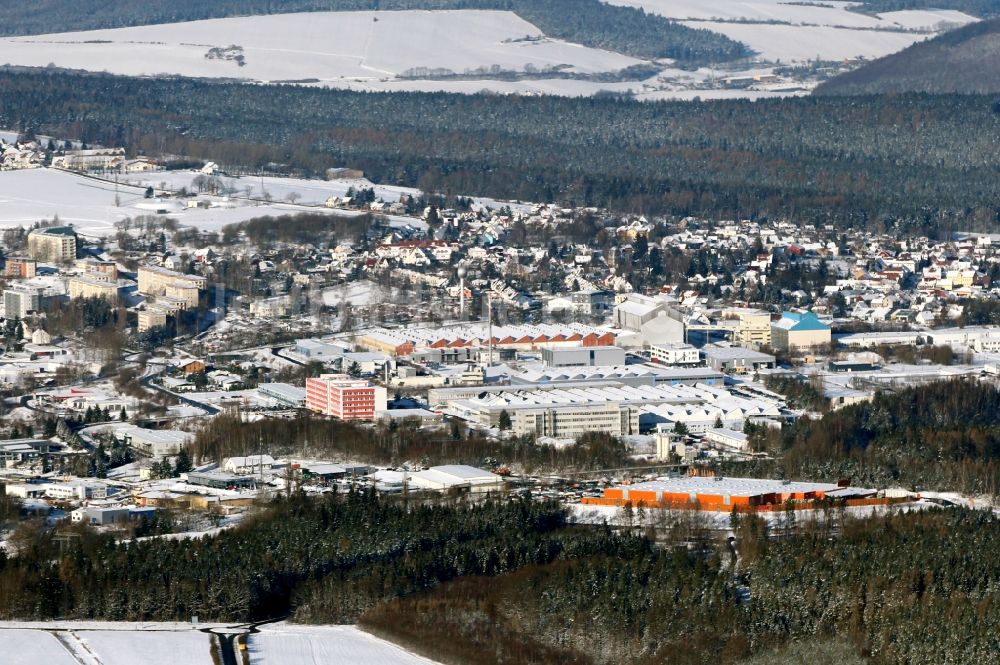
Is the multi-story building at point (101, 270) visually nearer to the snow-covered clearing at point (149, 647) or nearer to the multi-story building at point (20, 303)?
the multi-story building at point (20, 303)

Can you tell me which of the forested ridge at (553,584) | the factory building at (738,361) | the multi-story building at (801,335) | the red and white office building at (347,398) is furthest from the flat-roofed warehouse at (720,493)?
the multi-story building at (801,335)

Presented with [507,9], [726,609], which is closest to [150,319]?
[726,609]

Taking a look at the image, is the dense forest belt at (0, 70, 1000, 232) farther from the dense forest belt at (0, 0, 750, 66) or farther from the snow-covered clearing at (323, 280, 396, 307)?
the dense forest belt at (0, 0, 750, 66)

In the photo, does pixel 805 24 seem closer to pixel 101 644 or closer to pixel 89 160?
pixel 89 160

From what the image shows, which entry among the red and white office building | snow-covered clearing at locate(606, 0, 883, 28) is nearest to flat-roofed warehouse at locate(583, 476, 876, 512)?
the red and white office building

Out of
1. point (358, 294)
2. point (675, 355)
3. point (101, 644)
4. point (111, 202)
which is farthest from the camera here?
point (111, 202)

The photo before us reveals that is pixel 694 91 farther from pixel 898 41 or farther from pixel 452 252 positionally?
pixel 452 252
